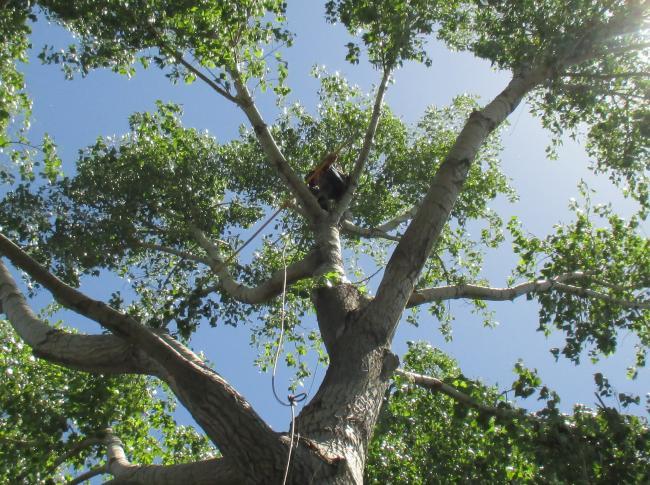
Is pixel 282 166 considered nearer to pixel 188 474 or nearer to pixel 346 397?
pixel 346 397

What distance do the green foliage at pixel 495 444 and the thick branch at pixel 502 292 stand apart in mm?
842

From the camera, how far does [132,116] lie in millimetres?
10922

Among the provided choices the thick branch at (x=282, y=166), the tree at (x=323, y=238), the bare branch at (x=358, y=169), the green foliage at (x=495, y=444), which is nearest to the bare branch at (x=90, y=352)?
the tree at (x=323, y=238)

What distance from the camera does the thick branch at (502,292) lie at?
18.7 ft

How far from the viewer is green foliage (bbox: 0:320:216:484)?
588 cm

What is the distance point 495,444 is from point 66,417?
4.45 metres

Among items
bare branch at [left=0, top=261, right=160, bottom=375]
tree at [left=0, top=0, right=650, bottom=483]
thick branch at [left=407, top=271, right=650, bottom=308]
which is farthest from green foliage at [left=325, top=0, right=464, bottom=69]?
bare branch at [left=0, top=261, right=160, bottom=375]

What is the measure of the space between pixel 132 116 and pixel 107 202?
1758mm

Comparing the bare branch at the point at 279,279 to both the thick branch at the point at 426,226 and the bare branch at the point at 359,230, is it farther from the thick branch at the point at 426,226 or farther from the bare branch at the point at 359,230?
the bare branch at the point at 359,230

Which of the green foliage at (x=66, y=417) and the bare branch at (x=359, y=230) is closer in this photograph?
the green foliage at (x=66, y=417)

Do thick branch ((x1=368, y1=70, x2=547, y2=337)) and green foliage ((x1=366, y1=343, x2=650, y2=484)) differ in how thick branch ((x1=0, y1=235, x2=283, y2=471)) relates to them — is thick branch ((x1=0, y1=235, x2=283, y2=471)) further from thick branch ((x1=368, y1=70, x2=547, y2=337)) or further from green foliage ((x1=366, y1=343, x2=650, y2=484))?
green foliage ((x1=366, y1=343, x2=650, y2=484))

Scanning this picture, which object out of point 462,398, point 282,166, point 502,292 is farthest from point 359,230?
point 462,398

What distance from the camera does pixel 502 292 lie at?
6562 mm

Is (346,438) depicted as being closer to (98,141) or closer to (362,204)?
(362,204)
